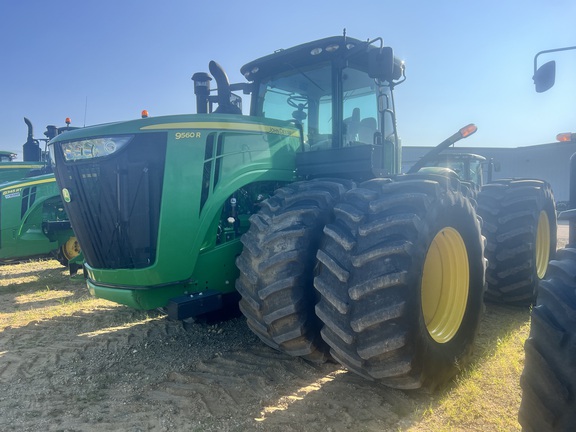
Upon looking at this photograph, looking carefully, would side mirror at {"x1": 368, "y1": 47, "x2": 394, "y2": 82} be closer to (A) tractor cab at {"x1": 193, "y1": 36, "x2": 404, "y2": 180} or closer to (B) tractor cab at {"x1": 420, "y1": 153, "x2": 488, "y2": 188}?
(A) tractor cab at {"x1": 193, "y1": 36, "x2": 404, "y2": 180}

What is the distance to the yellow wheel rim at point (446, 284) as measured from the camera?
3.43m

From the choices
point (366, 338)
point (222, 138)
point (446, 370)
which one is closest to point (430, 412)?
point (446, 370)

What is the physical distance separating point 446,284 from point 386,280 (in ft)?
3.86

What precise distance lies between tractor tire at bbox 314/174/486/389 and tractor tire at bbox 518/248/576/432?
85cm

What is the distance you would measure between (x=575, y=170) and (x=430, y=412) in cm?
182

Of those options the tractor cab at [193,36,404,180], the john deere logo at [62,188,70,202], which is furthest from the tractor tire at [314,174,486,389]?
the john deere logo at [62,188,70,202]

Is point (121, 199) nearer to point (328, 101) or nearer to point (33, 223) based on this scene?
point (328, 101)

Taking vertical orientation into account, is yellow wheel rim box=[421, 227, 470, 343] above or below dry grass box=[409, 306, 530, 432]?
above

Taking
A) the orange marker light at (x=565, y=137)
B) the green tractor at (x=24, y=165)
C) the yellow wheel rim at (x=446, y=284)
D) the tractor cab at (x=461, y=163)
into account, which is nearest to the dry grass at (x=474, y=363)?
the yellow wheel rim at (x=446, y=284)

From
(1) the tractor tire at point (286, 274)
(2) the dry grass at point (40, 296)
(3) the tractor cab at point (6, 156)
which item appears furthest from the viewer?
(3) the tractor cab at point (6, 156)

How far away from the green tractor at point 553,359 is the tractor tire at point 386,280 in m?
0.84

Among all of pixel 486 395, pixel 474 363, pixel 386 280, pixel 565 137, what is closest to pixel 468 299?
pixel 474 363

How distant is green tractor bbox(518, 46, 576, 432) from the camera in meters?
1.72

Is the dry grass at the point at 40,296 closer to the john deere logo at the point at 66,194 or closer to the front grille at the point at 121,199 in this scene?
the john deere logo at the point at 66,194
